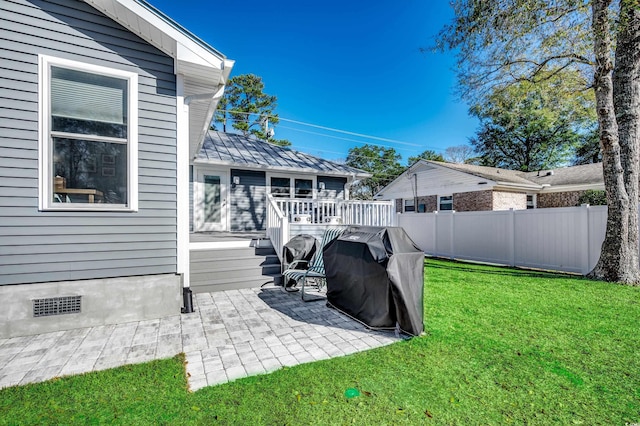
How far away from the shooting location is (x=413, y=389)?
2293 millimetres

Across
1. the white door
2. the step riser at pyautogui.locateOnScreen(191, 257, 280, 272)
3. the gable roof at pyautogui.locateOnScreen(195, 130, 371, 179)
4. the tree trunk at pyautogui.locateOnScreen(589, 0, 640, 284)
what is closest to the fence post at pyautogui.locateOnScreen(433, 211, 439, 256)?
the gable roof at pyautogui.locateOnScreen(195, 130, 371, 179)

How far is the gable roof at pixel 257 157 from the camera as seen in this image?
8734 mm

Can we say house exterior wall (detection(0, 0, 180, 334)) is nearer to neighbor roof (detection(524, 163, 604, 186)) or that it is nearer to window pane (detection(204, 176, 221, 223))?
window pane (detection(204, 176, 221, 223))

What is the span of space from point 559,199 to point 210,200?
16.4 metres

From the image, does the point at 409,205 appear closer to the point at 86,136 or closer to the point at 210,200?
the point at 210,200

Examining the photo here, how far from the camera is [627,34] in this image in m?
5.96

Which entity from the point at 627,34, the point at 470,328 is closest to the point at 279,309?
the point at 470,328

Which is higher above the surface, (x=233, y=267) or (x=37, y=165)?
(x=37, y=165)

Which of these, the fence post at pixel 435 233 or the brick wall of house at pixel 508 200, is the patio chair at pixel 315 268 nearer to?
the fence post at pixel 435 233

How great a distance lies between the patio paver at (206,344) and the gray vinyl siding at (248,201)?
17.3 ft

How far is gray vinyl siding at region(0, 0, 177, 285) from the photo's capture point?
3.34 meters

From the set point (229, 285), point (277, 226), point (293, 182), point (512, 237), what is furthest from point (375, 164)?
point (229, 285)

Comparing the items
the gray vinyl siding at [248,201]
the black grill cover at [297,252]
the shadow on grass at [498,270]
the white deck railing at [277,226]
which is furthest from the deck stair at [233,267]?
the shadow on grass at [498,270]

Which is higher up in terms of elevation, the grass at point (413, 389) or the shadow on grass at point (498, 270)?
the grass at point (413, 389)
